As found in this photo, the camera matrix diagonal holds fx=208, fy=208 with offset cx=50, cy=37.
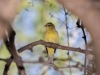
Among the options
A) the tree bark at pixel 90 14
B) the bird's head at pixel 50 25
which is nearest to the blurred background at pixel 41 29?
the bird's head at pixel 50 25

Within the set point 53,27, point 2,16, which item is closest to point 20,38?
point 53,27

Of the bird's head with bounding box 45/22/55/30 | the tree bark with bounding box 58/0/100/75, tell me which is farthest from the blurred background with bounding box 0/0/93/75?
the tree bark with bounding box 58/0/100/75

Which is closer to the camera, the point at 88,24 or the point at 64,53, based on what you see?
the point at 88,24

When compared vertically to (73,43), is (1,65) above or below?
below

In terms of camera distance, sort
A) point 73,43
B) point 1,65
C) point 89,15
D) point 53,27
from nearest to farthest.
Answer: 1. point 89,15
2. point 1,65
3. point 73,43
4. point 53,27

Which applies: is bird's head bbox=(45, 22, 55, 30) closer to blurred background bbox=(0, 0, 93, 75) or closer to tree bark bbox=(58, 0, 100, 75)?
blurred background bbox=(0, 0, 93, 75)

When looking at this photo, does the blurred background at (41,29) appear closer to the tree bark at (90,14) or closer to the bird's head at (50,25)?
the bird's head at (50,25)

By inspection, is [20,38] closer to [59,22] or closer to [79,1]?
[59,22]

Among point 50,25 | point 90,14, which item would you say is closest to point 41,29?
point 50,25

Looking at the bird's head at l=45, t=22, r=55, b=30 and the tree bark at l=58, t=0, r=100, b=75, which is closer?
the tree bark at l=58, t=0, r=100, b=75

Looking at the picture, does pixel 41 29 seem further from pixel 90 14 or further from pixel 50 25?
pixel 90 14

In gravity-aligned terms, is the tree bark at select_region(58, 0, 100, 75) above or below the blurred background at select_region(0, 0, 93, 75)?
below
